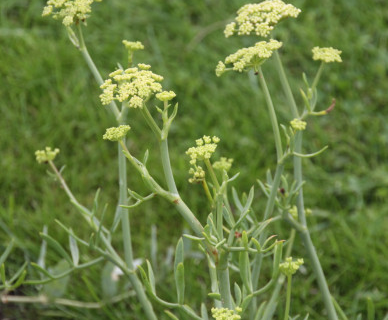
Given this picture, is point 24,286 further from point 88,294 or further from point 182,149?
point 182,149

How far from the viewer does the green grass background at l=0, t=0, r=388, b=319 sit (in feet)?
8.35

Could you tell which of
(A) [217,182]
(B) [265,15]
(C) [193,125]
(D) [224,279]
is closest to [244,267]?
(D) [224,279]

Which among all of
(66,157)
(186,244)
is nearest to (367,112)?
(186,244)

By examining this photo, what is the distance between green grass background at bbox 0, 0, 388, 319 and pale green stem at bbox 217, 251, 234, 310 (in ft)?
3.01

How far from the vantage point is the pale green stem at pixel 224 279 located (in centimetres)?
140

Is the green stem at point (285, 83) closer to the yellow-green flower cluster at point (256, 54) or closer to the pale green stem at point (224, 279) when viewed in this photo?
the yellow-green flower cluster at point (256, 54)

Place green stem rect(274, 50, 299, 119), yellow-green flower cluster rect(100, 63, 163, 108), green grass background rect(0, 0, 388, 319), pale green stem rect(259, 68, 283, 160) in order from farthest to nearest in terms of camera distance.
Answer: green grass background rect(0, 0, 388, 319)
green stem rect(274, 50, 299, 119)
pale green stem rect(259, 68, 283, 160)
yellow-green flower cluster rect(100, 63, 163, 108)

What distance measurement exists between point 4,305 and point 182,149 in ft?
3.55

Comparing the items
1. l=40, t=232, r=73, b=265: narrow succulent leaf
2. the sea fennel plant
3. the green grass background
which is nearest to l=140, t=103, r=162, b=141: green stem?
the sea fennel plant

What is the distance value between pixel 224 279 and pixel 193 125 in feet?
5.51

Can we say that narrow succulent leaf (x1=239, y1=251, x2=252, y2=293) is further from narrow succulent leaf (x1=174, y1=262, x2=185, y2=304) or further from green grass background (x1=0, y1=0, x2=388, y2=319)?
green grass background (x1=0, y1=0, x2=388, y2=319)

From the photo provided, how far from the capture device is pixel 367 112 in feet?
10.4

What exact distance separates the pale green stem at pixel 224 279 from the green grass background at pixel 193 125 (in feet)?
3.01

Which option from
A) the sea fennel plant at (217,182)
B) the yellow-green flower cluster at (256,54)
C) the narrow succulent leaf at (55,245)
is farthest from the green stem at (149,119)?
the narrow succulent leaf at (55,245)
